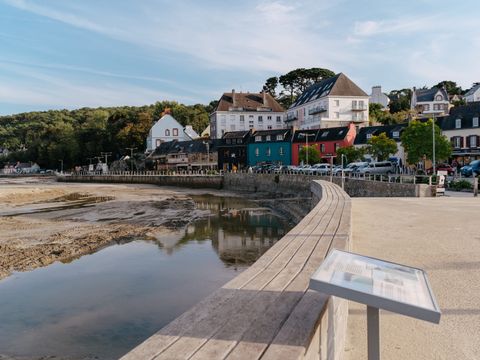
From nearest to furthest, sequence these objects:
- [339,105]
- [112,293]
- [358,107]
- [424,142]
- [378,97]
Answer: [112,293]
[424,142]
[339,105]
[358,107]
[378,97]

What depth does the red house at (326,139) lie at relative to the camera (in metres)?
57.5

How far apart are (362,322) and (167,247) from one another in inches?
482

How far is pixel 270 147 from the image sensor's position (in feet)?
221

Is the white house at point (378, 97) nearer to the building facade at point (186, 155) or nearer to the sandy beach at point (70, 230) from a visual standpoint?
the building facade at point (186, 155)

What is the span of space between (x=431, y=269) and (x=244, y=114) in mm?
78681

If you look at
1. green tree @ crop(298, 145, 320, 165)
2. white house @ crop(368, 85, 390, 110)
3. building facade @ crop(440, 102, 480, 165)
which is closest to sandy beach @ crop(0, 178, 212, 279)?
green tree @ crop(298, 145, 320, 165)

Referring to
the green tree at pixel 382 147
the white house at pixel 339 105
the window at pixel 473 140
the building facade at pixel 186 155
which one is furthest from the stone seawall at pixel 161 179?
the window at pixel 473 140

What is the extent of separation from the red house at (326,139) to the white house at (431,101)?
30861 mm

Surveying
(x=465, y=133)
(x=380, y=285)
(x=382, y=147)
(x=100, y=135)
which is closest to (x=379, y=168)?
(x=382, y=147)

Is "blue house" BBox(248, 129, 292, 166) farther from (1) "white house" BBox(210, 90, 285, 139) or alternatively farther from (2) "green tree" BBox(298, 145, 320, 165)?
(1) "white house" BBox(210, 90, 285, 139)

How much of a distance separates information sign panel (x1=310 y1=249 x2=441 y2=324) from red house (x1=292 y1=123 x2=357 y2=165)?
2088 inches

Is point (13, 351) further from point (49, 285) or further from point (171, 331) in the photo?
point (171, 331)

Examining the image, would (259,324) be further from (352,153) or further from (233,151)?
(233,151)

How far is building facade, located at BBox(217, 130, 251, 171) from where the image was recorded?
231ft
